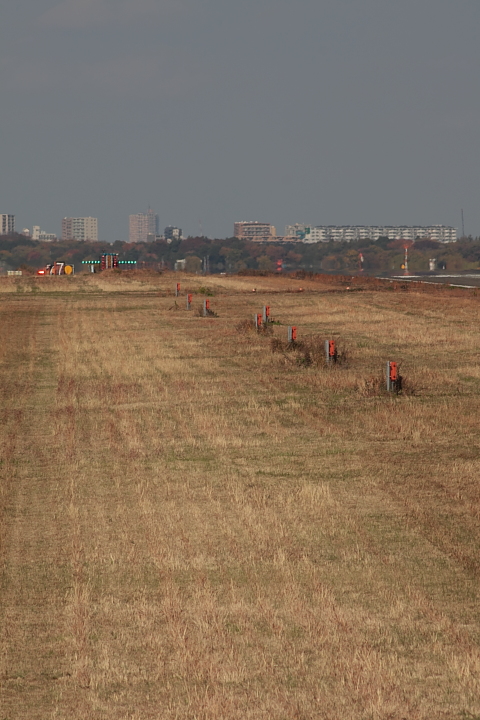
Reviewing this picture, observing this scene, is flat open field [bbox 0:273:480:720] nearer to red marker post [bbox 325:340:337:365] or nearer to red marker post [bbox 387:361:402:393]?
red marker post [bbox 387:361:402:393]

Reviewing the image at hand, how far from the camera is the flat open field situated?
7.32 metres

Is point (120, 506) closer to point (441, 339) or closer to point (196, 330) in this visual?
point (441, 339)

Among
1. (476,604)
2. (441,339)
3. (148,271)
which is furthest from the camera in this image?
(148,271)

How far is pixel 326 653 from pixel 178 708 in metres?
1.42

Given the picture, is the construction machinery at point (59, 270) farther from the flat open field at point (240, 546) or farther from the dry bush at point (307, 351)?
the flat open field at point (240, 546)

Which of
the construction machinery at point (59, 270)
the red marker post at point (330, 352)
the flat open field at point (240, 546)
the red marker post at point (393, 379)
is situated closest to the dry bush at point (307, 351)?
the red marker post at point (330, 352)

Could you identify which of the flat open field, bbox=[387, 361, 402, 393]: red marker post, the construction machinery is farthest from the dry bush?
the construction machinery

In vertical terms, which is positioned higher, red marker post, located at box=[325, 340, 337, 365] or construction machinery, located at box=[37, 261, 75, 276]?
construction machinery, located at box=[37, 261, 75, 276]

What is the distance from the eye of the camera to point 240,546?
10.6 meters

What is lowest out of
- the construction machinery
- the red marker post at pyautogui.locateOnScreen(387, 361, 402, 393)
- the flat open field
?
the flat open field

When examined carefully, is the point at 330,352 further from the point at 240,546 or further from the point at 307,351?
the point at 240,546

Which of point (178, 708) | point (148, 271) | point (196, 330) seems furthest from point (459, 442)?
point (148, 271)

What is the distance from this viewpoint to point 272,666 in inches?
298

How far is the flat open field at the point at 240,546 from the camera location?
7.32 meters
